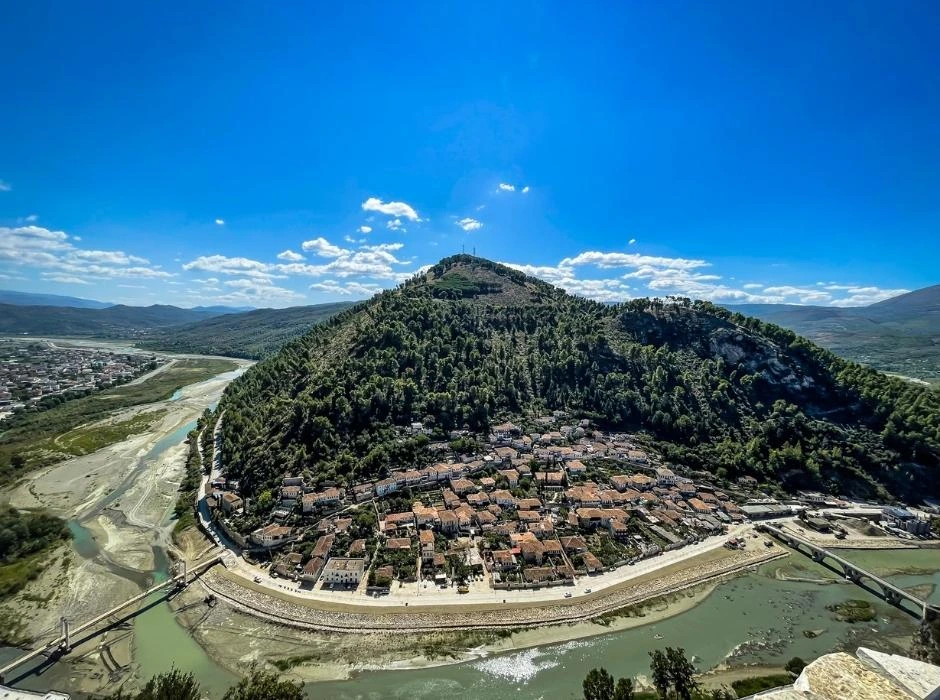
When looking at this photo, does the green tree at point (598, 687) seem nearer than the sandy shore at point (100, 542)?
Yes

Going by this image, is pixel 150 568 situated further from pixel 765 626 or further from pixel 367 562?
pixel 765 626

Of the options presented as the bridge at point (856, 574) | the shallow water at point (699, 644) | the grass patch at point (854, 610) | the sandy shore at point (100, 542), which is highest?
the bridge at point (856, 574)

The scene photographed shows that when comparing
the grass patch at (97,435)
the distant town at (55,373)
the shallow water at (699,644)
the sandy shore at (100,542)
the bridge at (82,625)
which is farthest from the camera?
the distant town at (55,373)

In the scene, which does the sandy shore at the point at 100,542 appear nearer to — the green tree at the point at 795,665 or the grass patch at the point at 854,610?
the green tree at the point at 795,665

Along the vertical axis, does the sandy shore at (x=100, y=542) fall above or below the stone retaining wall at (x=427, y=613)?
below

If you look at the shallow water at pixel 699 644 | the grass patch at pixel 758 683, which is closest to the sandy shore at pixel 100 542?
the shallow water at pixel 699 644

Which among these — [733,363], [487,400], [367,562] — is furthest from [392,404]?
[733,363]

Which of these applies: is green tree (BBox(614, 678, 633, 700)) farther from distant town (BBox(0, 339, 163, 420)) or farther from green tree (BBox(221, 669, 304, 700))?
distant town (BBox(0, 339, 163, 420))

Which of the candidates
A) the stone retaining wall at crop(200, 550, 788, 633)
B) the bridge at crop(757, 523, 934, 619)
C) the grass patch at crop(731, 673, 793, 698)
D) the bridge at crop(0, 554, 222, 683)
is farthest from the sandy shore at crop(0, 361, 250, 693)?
the bridge at crop(757, 523, 934, 619)
